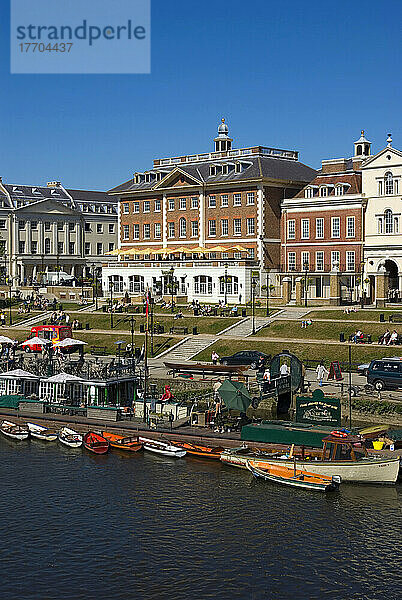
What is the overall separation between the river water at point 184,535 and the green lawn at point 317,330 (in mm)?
30723

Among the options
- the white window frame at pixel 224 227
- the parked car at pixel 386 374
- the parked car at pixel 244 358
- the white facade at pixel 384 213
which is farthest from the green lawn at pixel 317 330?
the white window frame at pixel 224 227

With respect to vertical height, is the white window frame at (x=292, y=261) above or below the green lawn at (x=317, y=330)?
above

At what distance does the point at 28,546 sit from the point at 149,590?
6251 mm

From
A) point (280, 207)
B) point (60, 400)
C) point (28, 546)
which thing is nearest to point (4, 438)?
point (60, 400)

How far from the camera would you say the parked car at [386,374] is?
55.3 metres

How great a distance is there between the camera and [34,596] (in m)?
28.8

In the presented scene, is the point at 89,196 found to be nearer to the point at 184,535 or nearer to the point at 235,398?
the point at 235,398

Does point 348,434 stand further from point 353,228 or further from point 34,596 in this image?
point 353,228

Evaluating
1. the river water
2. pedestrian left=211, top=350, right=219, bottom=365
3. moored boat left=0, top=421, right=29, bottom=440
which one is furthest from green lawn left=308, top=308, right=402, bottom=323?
the river water

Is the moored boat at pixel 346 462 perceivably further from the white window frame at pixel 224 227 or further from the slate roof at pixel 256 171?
the white window frame at pixel 224 227

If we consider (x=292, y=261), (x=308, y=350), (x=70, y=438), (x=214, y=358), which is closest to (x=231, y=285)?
(x=292, y=261)

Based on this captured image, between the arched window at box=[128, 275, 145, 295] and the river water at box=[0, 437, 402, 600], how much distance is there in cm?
6195

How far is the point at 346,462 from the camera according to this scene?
132ft

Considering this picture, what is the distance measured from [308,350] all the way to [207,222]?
43691mm
